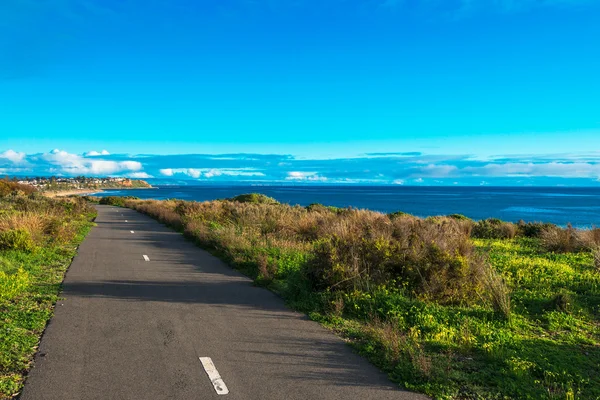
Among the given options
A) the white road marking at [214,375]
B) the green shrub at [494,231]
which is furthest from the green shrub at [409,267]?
the green shrub at [494,231]

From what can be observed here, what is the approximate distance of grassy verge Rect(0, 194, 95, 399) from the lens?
18.2ft

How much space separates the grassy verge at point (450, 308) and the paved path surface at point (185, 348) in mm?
541

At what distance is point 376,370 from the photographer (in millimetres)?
5570

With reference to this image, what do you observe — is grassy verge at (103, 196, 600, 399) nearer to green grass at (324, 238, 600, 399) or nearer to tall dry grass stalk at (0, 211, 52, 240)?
green grass at (324, 238, 600, 399)

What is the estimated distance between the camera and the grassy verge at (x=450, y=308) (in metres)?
5.30

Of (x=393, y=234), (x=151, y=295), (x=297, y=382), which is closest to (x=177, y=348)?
(x=297, y=382)

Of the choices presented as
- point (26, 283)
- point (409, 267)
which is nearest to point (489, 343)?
point (409, 267)

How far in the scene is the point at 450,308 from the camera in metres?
8.25

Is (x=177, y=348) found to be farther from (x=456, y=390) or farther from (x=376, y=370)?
(x=456, y=390)

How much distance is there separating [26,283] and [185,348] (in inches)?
217

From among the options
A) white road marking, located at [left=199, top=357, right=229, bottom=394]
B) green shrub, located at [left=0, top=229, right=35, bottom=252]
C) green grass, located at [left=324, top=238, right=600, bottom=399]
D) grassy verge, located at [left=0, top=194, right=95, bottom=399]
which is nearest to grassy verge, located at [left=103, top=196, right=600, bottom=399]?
green grass, located at [left=324, top=238, right=600, bottom=399]

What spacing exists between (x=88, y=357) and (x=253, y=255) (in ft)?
26.9

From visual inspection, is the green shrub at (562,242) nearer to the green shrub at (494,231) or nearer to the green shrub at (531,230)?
the green shrub at (494,231)

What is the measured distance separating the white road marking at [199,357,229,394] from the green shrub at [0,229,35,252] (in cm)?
1098
